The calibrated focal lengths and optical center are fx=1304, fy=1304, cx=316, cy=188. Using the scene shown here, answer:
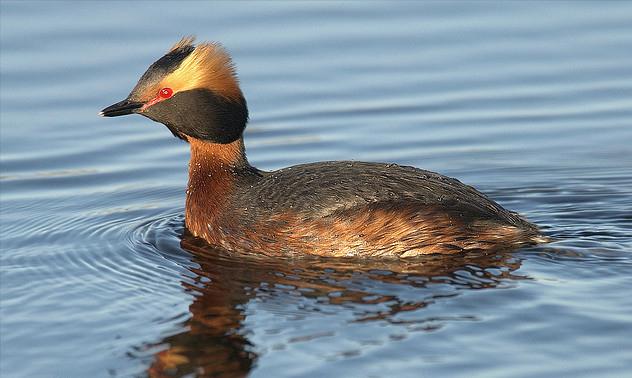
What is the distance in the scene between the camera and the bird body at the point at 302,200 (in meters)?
11.0

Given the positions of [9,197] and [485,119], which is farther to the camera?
[485,119]

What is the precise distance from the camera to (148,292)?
10.5 metres

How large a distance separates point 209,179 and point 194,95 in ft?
2.58

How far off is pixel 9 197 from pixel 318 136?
353cm

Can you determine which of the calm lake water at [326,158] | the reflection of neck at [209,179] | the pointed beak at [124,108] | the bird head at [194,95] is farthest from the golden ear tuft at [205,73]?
the calm lake water at [326,158]

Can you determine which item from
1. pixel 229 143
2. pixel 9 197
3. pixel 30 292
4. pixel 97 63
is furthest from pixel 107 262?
pixel 97 63

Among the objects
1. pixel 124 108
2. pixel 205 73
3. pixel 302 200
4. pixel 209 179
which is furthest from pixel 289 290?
pixel 124 108

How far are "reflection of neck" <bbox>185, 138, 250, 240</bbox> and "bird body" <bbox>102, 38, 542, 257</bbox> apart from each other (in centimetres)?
1

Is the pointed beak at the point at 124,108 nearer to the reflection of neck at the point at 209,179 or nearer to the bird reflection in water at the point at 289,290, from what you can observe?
the reflection of neck at the point at 209,179

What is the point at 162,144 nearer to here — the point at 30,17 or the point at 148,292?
the point at 30,17

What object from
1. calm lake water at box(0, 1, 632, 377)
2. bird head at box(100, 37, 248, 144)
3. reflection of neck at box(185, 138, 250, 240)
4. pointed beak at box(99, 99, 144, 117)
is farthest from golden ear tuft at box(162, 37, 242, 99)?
calm lake water at box(0, 1, 632, 377)

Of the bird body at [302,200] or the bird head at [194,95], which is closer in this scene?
the bird body at [302,200]

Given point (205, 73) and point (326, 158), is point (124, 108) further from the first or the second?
point (326, 158)

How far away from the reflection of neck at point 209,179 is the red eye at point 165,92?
518 mm
